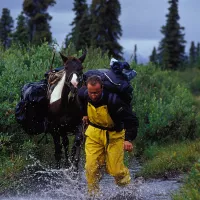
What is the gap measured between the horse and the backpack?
2.02 m

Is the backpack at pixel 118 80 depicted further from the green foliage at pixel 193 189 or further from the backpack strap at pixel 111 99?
the green foliage at pixel 193 189

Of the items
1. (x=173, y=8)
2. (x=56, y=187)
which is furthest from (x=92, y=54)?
(x=173, y=8)

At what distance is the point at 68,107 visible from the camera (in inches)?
439

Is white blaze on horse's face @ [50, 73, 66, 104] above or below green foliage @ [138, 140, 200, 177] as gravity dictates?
above

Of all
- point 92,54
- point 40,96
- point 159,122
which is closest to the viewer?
point 40,96

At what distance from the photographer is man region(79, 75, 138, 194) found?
26.4ft

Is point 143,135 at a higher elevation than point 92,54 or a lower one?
lower

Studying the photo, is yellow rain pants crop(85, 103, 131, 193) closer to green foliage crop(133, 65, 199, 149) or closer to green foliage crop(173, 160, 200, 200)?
green foliage crop(173, 160, 200, 200)

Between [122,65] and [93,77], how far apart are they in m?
0.70

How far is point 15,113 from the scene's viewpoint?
11.4 meters

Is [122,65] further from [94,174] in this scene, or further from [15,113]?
[15,113]

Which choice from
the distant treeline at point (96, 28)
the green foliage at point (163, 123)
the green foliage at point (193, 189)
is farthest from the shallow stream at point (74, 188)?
the distant treeline at point (96, 28)

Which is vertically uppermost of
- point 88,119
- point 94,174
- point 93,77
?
point 93,77

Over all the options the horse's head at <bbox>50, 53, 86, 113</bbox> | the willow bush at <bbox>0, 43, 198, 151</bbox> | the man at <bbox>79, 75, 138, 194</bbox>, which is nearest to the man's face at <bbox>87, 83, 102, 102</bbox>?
the man at <bbox>79, 75, 138, 194</bbox>
